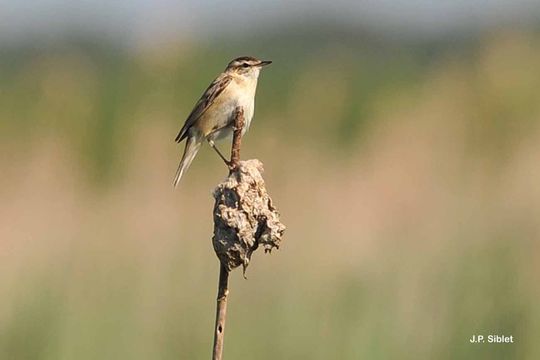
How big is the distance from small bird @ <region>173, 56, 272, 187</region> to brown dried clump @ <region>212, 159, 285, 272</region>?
1953 millimetres

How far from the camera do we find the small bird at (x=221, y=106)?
4.60 meters

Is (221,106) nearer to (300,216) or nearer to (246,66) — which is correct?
(246,66)

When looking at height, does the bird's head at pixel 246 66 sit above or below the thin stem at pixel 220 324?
above

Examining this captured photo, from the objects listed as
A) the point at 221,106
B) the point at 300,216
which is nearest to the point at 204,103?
the point at 221,106

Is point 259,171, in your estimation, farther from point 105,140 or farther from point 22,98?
point 22,98

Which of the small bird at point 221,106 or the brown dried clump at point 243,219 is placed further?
the small bird at point 221,106

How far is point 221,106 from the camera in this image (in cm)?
469

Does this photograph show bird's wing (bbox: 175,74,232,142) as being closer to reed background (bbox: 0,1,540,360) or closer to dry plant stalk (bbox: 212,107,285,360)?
reed background (bbox: 0,1,540,360)

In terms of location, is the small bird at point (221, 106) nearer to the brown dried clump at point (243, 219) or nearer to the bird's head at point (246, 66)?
the bird's head at point (246, 66)

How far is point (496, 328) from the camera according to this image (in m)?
4.06

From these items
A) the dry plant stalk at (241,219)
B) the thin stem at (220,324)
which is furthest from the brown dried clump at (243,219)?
the thin stem at (220,324)

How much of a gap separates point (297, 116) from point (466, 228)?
8.00 ft

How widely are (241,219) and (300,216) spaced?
2533 mm

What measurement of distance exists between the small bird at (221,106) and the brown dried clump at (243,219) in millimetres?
1953
